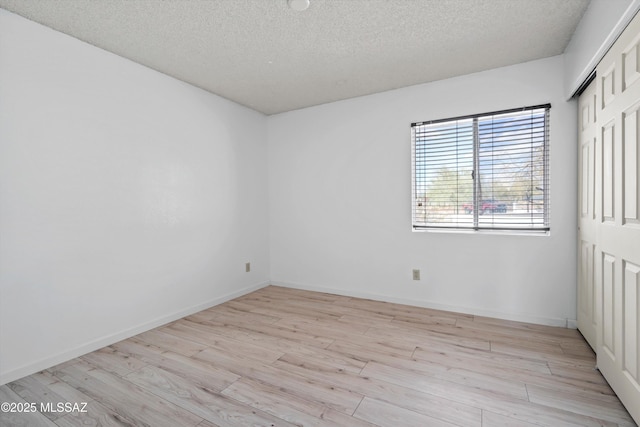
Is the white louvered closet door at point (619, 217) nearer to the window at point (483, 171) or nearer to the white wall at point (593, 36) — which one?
the white wall at point (593, 36)

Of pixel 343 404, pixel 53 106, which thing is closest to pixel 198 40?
pixel 53 106

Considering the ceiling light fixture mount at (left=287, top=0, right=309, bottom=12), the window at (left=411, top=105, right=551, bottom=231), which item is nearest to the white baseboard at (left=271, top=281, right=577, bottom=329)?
the window at (left=411, top=105, right=551, bottom=231)

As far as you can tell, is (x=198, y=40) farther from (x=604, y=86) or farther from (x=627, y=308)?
(x=627, y=308)

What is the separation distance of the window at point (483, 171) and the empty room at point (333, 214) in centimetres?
2

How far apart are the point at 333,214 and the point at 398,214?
0.85m

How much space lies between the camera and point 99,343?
248 cm

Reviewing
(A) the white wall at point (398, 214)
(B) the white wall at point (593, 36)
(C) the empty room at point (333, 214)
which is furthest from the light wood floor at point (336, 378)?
(B) the white wall at point (593, 36)

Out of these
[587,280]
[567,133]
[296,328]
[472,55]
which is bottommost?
[296,328]

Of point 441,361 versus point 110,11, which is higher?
point 110,11

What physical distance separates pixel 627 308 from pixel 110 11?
143 inches

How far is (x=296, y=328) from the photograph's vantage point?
2869 mm

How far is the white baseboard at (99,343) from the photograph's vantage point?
6.72 feet

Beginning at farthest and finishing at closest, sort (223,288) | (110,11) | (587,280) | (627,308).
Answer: (223,288) → (587,280) → (110,11) → (627,308)

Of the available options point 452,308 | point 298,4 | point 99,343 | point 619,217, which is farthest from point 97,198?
point 619,217
